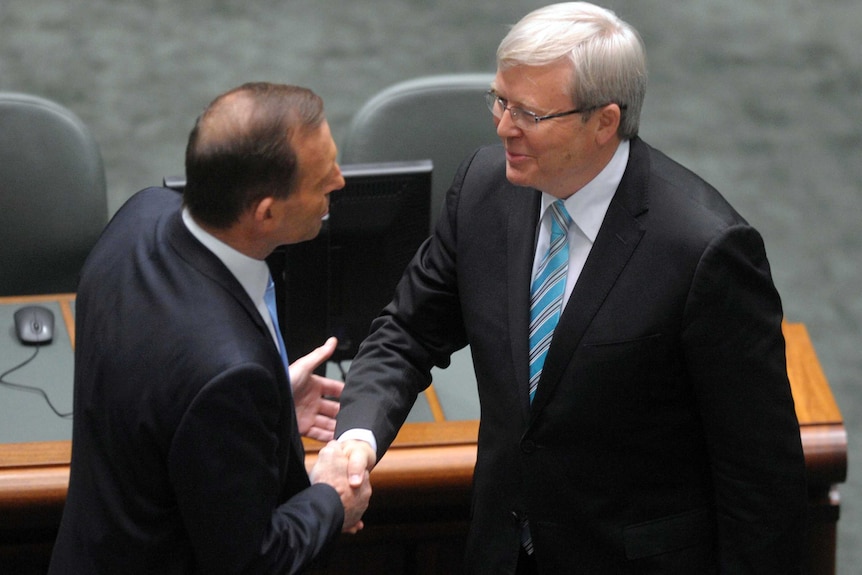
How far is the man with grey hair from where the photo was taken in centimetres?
183

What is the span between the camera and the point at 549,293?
6.40ft

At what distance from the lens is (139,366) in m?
1.62

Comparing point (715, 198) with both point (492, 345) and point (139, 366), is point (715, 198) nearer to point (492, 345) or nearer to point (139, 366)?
point (492, 345)

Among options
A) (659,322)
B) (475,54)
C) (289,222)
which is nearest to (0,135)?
(289,222)

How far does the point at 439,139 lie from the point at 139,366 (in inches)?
66.5

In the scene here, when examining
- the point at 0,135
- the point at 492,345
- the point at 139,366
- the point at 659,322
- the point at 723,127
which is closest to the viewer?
the point at 139,366

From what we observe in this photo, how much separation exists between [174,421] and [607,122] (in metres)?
0.77

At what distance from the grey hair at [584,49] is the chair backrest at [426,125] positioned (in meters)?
1.29

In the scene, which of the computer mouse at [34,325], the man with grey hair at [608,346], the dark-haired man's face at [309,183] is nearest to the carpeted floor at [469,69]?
the computer mouse at [34,325]

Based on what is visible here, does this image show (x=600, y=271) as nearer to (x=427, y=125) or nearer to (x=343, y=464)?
(x=343, y=464)

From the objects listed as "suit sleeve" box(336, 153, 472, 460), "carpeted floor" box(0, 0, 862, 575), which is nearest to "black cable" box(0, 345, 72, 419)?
"suit sleeve" box(336, 153, 472, 460)

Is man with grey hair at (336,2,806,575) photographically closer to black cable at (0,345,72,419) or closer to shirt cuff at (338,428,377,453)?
shirt cuff at (338,428,377,453)

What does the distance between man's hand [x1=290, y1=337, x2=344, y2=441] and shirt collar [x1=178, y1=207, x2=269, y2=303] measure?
48cm

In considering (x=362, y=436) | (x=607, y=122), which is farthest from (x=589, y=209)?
(x=362, y=436)
